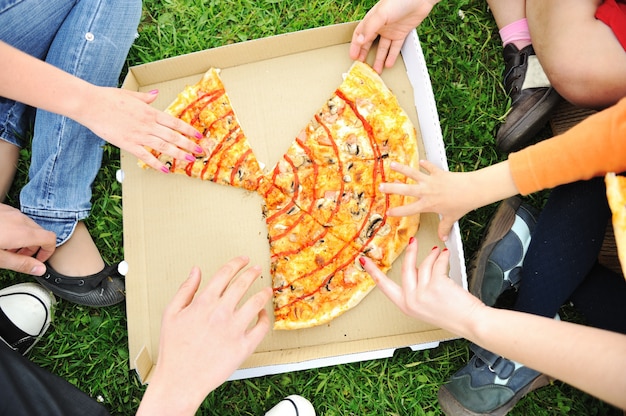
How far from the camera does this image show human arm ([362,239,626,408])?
1243 millimetres

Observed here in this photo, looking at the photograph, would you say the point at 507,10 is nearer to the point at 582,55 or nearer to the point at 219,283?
the point at 582,55

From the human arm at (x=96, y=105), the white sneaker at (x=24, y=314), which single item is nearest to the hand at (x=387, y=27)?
the human arm at (x=96, y=105)

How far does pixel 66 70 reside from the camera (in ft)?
6.91

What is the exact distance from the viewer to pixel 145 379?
73.9 inches

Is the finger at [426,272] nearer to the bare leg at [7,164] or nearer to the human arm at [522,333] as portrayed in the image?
the human arm at [522,333]

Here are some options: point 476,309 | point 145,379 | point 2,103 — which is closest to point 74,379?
point 145,379

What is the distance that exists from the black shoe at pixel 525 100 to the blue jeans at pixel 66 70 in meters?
1.67

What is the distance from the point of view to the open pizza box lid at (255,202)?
201cm

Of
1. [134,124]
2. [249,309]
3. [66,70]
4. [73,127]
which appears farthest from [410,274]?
[66,70]

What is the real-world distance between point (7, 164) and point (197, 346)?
1426 millimetres

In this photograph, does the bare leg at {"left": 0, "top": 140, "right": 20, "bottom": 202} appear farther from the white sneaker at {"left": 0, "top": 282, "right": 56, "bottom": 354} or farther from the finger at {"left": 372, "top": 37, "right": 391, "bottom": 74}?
the finger at {"left": 372, "top": 37, "right": 391, "bottom": 74}

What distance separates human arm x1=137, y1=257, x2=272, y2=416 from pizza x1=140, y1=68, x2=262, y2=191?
0.67 m

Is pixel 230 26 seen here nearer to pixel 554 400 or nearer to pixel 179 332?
pixel 179 332

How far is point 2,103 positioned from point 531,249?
2208 millimetres
